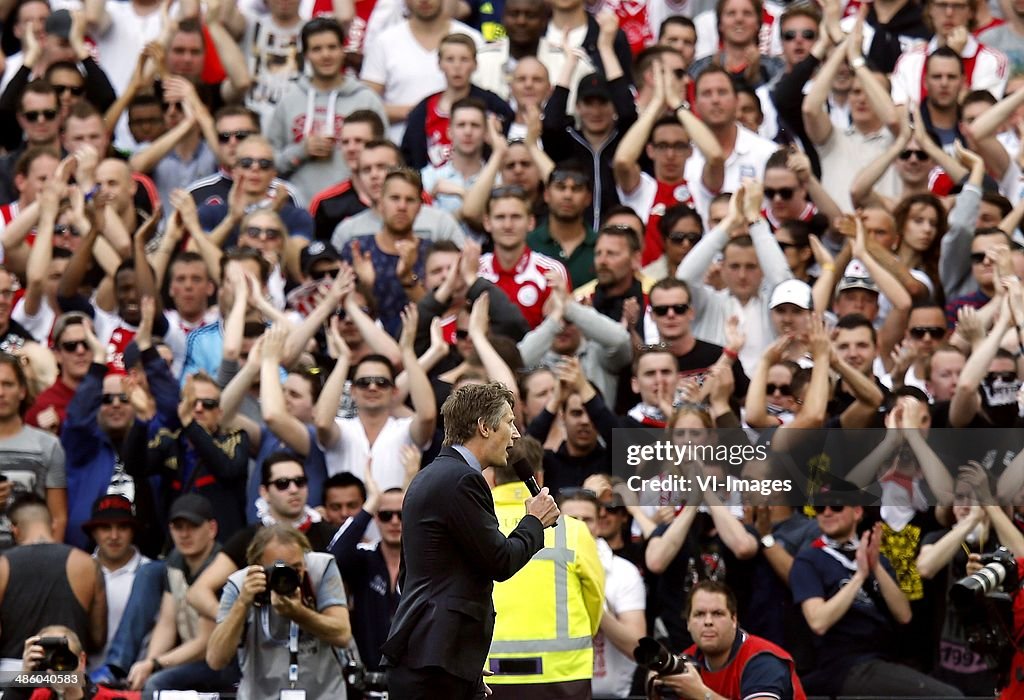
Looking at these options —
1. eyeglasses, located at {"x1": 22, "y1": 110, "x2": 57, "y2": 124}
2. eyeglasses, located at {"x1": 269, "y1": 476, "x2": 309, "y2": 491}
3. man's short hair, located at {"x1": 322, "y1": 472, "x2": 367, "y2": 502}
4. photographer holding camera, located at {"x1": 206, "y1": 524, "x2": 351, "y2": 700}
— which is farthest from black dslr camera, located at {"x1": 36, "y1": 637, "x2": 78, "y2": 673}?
eyeglasses, located at {"x1": 22, "y1": 110, "x2": 57, "y2": 124}

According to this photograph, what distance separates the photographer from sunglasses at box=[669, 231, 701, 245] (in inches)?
514

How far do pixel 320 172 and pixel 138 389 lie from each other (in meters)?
3.30

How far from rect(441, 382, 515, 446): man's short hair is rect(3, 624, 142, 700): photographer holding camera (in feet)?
9.11

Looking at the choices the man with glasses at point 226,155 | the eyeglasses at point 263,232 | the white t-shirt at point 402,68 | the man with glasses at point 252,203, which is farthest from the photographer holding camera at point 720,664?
the white t-shirt at point 402,68

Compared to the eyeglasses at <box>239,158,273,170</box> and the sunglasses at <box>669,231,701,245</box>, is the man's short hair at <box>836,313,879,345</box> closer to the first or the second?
the sunglasses at <box>669,231,701,245</box>

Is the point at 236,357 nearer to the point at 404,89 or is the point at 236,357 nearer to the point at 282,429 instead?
the point at 282,429

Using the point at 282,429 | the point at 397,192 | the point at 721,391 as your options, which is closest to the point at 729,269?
the point at 721,391

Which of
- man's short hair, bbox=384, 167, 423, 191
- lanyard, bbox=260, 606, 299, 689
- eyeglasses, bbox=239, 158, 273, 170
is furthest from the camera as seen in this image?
eyeglasses, bbox=239, 158, 273, 170

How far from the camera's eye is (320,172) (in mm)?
14688

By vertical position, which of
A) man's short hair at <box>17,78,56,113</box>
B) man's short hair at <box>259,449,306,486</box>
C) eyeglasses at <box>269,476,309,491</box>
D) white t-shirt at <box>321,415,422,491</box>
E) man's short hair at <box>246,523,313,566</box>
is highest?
man's short hair at <box>17,78,56,113</box>

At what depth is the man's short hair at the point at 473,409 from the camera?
7.54 metres

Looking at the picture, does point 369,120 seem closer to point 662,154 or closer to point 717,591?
point 662,154

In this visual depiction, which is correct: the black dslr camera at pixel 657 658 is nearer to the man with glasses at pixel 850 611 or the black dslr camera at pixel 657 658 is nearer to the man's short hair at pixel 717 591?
the man's short hair at pixel 717 591

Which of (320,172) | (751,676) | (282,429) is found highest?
(320,172)
